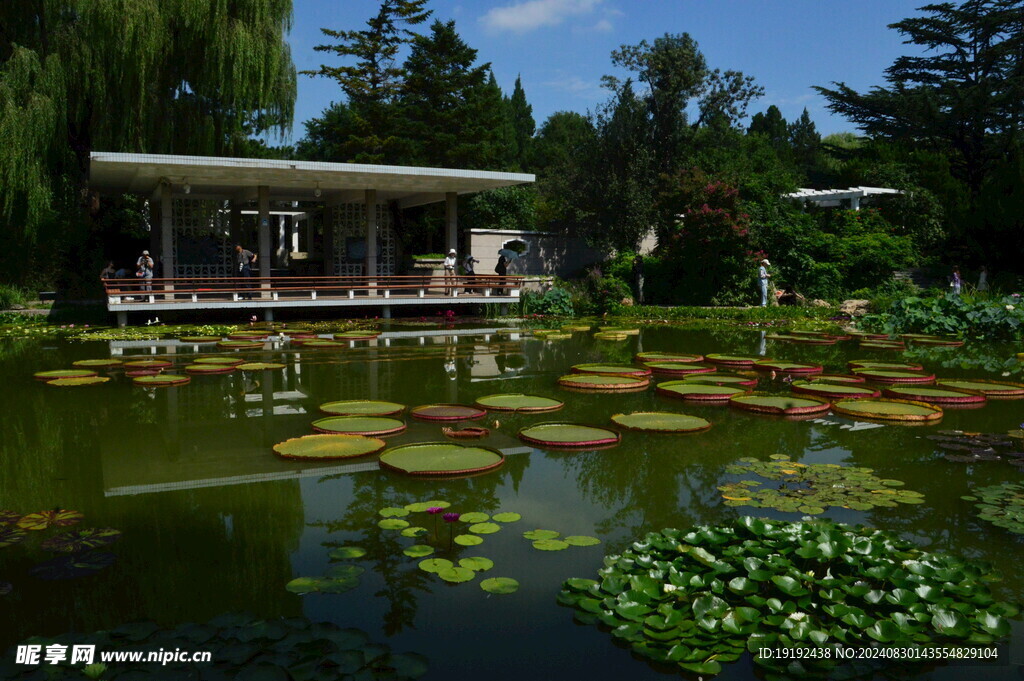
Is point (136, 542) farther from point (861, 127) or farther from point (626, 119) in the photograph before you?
point (861, 127)

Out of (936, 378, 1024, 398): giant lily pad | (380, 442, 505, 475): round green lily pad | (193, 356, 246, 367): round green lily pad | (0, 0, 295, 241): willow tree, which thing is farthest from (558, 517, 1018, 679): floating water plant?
(0, 0, 295, 241): willow tree

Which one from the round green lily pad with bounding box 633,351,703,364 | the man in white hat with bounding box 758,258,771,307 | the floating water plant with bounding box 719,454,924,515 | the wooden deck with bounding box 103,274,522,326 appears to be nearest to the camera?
the floating water plant with bounding box 719,454,924,515

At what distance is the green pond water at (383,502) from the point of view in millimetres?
3457

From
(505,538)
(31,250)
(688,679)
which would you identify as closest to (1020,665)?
(688,679)

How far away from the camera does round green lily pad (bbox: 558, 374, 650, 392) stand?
9.18 meters

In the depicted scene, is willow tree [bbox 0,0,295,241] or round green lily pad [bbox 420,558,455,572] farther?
willow tree [bbox 0,0,295,241]

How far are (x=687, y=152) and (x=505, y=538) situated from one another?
23862 millimetres

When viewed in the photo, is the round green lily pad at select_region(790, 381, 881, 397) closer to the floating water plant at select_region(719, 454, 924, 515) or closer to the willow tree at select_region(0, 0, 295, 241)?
the floating water plant at select_region(719, 454, 924, 515)

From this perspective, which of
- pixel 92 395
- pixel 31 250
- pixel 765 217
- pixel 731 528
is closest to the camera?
pixel 731 528

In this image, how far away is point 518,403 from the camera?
8.15 metres

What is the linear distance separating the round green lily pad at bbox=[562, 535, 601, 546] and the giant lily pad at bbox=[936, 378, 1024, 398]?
6482 mm

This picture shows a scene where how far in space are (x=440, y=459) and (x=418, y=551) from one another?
5.74ft

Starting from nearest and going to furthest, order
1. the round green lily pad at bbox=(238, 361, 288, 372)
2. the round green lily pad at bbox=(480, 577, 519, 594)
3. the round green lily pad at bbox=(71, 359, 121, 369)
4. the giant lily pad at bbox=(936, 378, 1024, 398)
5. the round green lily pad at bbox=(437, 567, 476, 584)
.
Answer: the round green lily pad at bbox=(480, 577, 519, 594) → the round green lily pad at bbox=(437, 567, 476, 584) → the giant lily pad at bbox=(936, 378, 1024, 398) → the round green lily pad at bbox=(238, 361, 288, 372) → the round green lily pad at bbox=(71, 359, 121, 369)

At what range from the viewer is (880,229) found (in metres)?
24.7
